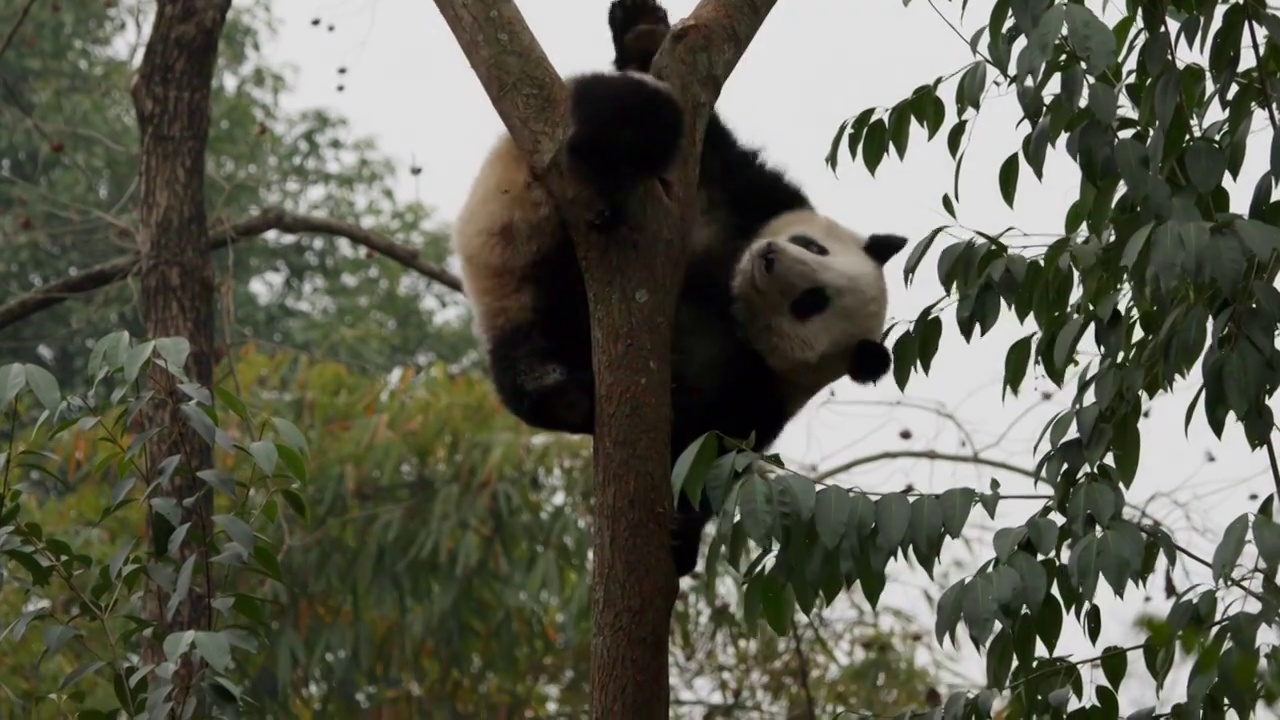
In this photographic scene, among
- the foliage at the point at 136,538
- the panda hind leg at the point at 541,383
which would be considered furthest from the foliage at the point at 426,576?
the foliage at the point at 136,538

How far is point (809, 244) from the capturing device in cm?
372

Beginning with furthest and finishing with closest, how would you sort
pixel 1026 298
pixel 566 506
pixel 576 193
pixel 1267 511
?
pixel 566 506, pixel 576 193, pixel 1026 298, pixel 1267 511

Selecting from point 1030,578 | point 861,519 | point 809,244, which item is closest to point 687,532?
point 809,244

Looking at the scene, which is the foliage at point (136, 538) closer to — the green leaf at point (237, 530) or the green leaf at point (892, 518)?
the green leaf at point (237, 530)

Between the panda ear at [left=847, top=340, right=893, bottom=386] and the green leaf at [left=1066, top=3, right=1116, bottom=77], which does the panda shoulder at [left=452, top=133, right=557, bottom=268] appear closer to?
the panda ear at [left=847, top=340, right=893, bottom=386]

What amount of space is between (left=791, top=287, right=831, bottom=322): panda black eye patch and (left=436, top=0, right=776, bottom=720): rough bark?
0.89m

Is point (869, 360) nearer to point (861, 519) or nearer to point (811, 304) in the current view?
point (811, 304)

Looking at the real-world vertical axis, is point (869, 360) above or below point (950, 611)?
above

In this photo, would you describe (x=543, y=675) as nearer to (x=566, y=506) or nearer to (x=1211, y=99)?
(x=566, y=506)

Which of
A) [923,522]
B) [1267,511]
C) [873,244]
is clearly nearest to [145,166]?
[873,244]

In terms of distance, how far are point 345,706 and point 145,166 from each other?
294cm

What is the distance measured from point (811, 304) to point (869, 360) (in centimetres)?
20

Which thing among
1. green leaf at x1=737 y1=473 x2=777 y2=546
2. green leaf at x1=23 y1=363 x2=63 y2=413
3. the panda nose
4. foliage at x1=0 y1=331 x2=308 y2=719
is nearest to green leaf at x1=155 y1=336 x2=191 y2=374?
foliage at x1=0 y1=331 x2=308 y2=719

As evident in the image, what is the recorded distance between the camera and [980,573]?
2.11 metres
